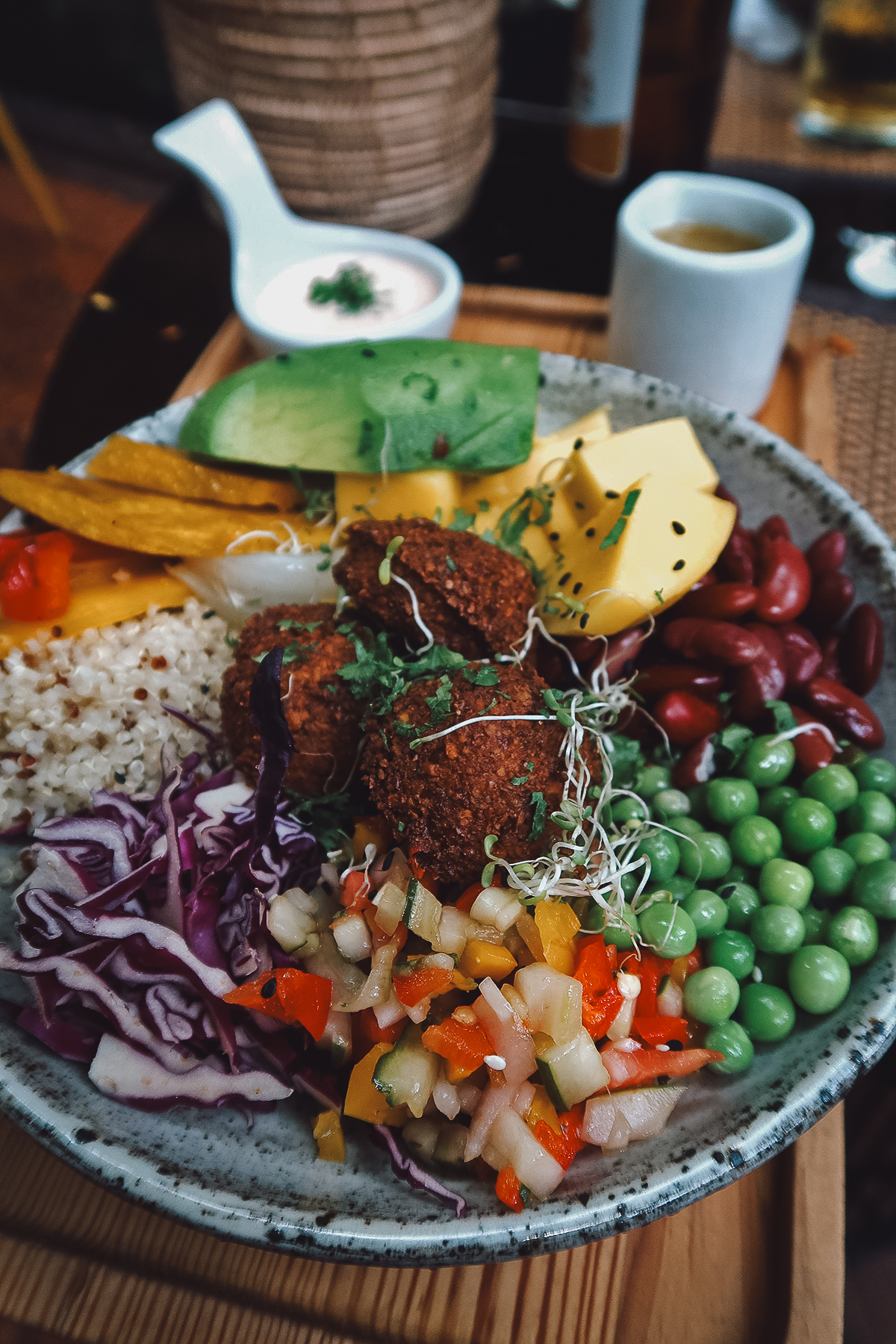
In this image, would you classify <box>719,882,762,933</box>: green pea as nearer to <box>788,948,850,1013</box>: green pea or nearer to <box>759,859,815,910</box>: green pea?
<box>759,859,815,910</box>: green pea

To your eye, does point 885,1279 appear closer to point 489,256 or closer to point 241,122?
point 489,256

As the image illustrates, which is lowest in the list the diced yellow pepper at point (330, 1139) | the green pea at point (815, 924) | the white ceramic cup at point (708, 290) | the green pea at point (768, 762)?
the diced yellow pepper at point (330, 1139)

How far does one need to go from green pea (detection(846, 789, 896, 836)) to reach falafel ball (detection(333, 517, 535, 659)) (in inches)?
28.9

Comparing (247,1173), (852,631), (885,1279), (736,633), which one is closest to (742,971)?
(736,633)

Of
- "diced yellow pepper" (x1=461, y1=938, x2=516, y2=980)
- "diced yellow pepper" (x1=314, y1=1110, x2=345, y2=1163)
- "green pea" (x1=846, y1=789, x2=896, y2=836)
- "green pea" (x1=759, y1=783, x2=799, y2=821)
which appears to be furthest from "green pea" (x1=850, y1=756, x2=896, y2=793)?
"diced yellow pepper" (x1=314, y1=1110, x2=345, y2=1163)

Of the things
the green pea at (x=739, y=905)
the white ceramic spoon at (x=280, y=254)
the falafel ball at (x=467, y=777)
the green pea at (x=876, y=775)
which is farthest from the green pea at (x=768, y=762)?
the white ceramic spoon at (x=280, y=254)

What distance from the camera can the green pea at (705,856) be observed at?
1.60 meters

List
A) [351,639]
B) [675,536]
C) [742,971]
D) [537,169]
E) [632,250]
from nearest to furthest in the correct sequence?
1. [742,971]
2. [351,639]
3. [675,536]
4. [632,250]
5. [537,169]

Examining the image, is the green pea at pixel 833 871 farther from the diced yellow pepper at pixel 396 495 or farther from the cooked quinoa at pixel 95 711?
the cooked quinoa at pixel 95 711

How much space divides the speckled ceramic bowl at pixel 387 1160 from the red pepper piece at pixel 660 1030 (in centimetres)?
8

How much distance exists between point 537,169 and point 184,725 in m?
2.89

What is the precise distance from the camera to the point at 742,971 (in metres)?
1.51

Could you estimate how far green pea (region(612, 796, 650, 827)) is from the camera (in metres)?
1.60

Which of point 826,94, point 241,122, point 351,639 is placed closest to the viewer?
point 351,639
